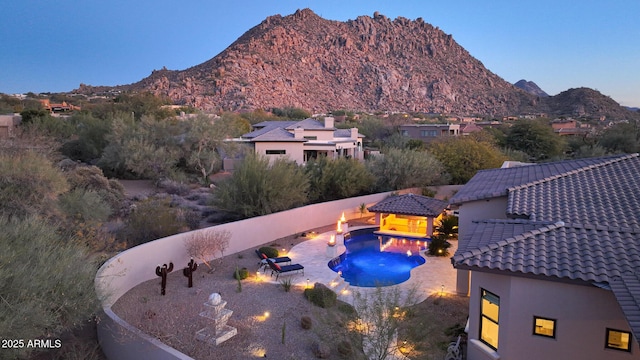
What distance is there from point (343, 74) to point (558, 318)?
95.9 meters

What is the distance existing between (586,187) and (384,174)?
16838 mm

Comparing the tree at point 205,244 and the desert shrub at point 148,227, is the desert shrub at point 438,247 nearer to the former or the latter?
the tree at point 205,244

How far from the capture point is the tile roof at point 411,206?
20047 mm

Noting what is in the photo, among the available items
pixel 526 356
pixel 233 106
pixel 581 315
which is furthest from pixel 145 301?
pixel 233 106

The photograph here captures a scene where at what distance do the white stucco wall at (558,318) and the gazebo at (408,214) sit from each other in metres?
12.7

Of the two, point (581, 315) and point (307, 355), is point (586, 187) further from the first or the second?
point (307, 355)

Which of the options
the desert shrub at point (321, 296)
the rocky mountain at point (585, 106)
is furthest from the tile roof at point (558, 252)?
the rocky mountain at point (585, 106)

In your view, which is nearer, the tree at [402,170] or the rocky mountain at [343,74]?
the tree at [402,170]

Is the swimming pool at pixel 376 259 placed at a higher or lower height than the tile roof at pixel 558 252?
lower

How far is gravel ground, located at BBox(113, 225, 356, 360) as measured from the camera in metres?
8.98

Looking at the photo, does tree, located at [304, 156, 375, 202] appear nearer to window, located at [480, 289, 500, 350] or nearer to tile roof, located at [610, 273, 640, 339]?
window, located at [480, 289, 500, 350]

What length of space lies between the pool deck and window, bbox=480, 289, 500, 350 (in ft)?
12.1

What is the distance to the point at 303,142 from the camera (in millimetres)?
35000

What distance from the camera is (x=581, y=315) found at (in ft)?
22.2
